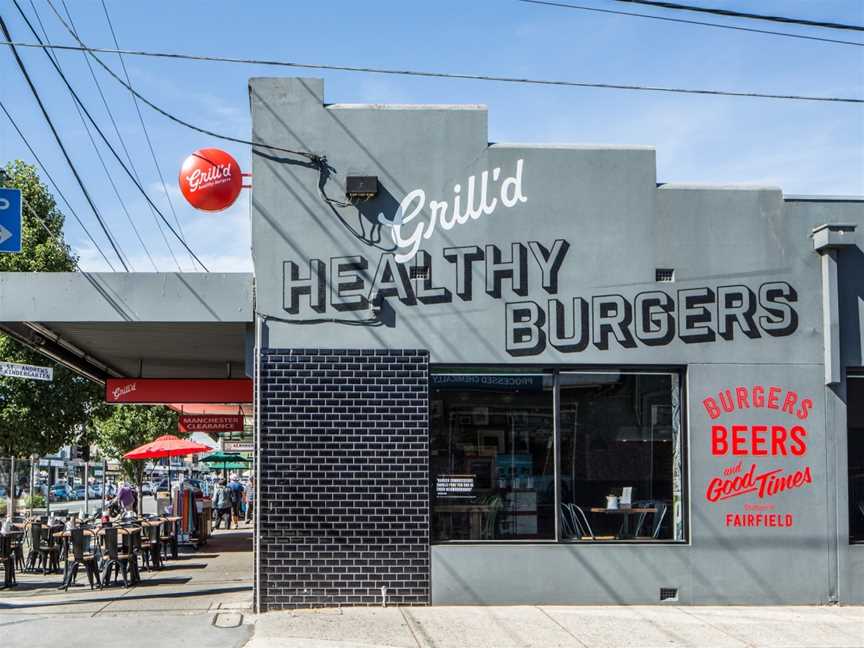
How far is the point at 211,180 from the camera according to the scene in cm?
1202

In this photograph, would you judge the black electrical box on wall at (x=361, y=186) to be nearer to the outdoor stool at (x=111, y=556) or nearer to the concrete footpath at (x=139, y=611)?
the concrete footpath at (x=139, y=611)

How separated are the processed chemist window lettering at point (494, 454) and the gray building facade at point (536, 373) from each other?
1.0 inches

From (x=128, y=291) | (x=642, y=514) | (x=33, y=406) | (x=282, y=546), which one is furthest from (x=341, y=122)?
(x=33, y=406)

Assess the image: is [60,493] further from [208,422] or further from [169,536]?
[169,536]

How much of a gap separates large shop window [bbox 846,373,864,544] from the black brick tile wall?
16.8ft

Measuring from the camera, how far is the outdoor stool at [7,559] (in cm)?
1484

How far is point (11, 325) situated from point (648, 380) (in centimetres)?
795

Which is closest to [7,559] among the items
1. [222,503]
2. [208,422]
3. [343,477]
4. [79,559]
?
[79,559]

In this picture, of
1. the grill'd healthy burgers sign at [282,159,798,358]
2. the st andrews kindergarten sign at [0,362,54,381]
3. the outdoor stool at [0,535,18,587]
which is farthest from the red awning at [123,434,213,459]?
the grill'd healthy burgers sign at [282,159,798,358]

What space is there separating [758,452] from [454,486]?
11.9 feet

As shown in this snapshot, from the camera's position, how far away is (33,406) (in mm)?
25938

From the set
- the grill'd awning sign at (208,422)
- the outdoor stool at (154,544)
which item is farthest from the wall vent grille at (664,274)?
the grill'd awning sign at (208,422)

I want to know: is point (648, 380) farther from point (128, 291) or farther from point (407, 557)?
point (128, 291)

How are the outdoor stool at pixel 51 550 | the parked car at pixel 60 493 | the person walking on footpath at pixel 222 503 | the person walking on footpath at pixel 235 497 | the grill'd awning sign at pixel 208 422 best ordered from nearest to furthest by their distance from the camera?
the outdoor stool at pixel 51 550 < the grill'd awning sign at pixel 208 422 < the person walking on footpath at pixel 222 503 < the person walking on footpath at pixel 235 497 < the parked car at pixel 60 493
